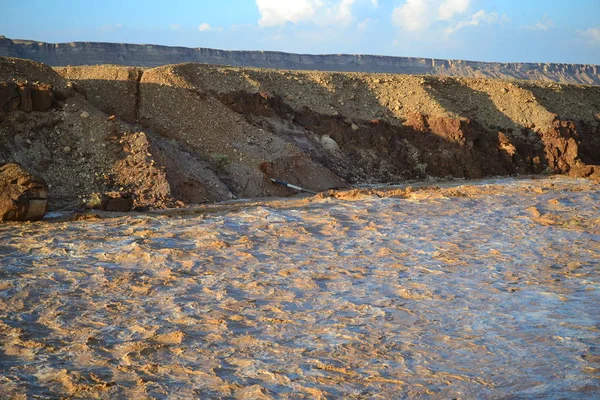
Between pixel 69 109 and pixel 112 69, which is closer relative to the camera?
pixel 69 109

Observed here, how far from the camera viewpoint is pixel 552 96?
23688 millimetres

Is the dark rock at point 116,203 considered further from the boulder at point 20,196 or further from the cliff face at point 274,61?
the cliff face at point 274,61

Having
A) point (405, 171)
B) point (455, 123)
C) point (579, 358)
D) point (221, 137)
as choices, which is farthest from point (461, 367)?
point (455, 123)

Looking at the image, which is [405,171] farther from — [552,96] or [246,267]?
[246,267]

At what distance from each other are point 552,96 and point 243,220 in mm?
17271

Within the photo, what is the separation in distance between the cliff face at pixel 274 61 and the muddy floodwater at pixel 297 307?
100 ft

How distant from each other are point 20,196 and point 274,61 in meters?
41.2

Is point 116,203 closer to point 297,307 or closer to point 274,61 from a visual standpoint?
point 297,307

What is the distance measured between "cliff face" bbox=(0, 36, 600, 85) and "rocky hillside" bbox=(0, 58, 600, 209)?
2218cm

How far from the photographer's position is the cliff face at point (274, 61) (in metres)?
39.2

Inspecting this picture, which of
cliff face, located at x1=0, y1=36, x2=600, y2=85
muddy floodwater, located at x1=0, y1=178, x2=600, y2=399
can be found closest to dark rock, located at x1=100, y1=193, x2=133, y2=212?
muddy floodwater, located at x1=0, y1=178, x2=600, y2=399

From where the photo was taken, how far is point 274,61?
162 ft

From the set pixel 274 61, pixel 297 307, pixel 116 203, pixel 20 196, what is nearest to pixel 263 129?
pixel 116 203

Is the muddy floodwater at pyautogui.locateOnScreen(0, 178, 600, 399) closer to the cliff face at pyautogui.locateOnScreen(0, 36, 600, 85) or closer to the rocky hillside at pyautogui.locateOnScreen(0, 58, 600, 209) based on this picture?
the rocky hillside at pyautogui.locateOnScreen(0, 58, 600, 209)
